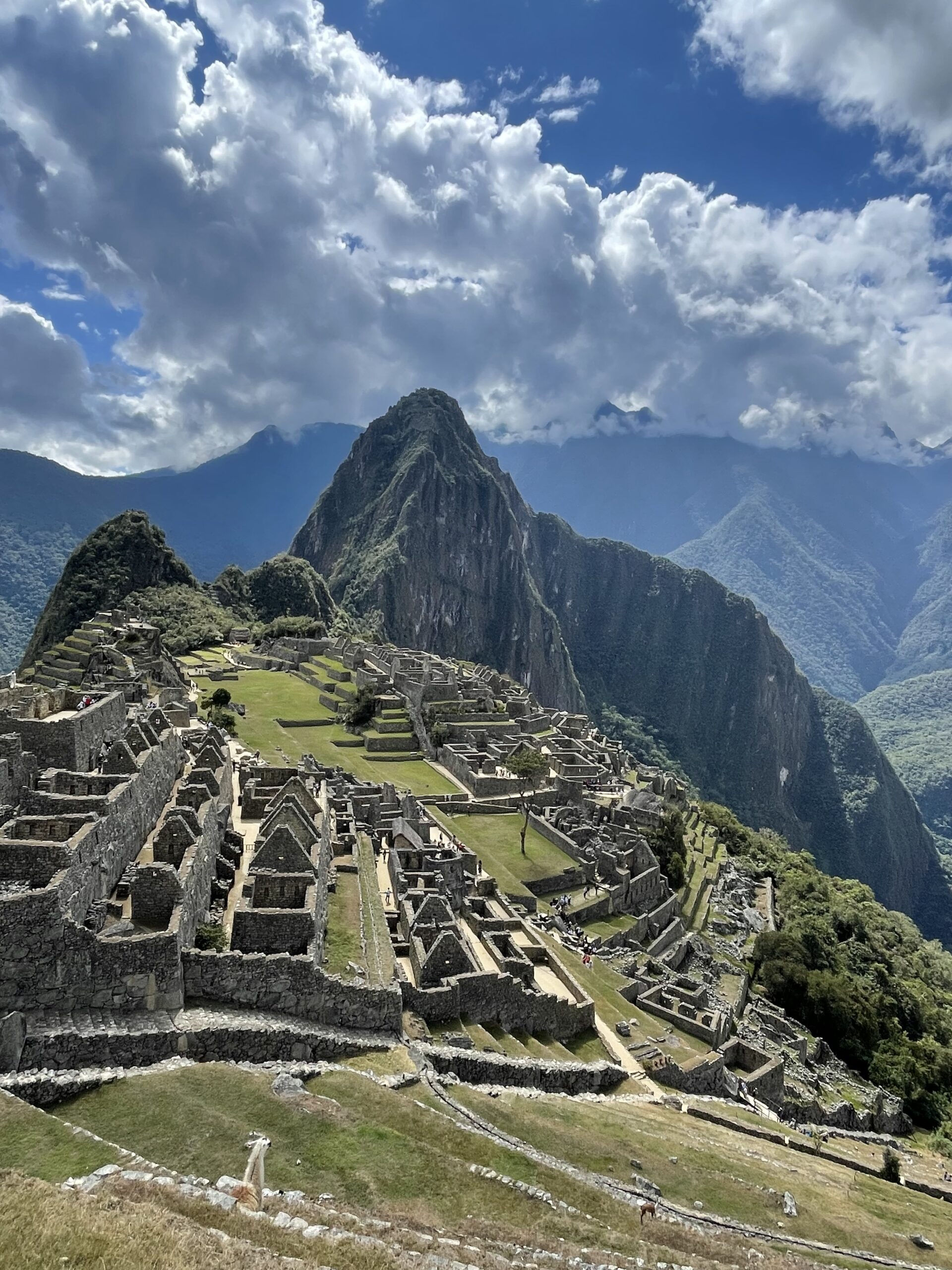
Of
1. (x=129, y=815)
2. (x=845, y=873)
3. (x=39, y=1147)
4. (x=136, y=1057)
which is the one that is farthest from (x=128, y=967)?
(x=845, y=873)

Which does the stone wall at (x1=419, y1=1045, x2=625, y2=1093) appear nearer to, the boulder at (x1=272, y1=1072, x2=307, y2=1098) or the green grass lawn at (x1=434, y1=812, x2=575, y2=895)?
the boulder at (x1=272, y1=1072, x2=307, y2=1098)

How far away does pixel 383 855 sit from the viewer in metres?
28.1

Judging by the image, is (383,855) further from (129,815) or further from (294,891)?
(129,815)

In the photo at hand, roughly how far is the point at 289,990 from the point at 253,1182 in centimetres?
528

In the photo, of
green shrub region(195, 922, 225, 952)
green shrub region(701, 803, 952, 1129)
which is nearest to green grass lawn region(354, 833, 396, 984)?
green shrub region(195, 922, 225, 952)

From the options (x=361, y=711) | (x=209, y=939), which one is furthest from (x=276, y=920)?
(x=361, y=711)

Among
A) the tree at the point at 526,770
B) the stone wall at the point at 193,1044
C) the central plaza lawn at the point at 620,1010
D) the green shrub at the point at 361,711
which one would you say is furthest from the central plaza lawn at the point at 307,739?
the stone wall at the point at 193,1044

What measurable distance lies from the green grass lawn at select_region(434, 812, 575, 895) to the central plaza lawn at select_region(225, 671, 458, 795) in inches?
178

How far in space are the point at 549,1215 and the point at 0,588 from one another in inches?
5644

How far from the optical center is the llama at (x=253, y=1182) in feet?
30.0

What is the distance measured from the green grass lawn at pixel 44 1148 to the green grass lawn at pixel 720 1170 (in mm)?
7474

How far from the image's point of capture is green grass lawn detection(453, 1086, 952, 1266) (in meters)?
14.7

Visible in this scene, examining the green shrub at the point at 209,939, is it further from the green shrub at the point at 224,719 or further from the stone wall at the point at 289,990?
the green shrub at the point at 224,719

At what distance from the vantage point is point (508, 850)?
3934cm
